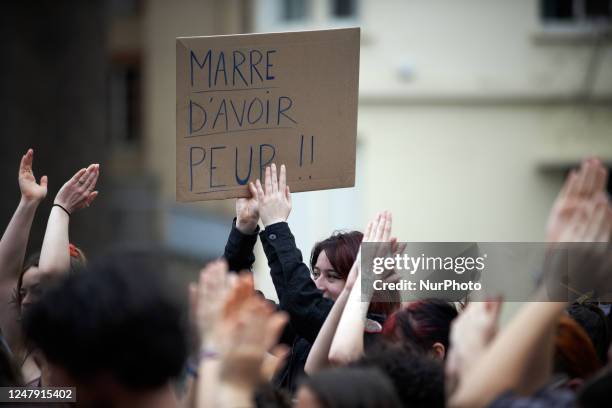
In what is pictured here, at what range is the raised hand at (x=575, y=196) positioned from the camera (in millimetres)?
2527

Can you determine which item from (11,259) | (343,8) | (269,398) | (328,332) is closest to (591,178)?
(269,398)

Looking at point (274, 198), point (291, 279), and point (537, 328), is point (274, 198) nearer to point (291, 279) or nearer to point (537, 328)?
point (291, 279)

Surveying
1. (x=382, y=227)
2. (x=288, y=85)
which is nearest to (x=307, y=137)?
(x=288, y=85)

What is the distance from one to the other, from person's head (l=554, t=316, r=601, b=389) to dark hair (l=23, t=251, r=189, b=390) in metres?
1.13

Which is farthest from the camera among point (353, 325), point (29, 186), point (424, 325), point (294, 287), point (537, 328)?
point (29, 186)

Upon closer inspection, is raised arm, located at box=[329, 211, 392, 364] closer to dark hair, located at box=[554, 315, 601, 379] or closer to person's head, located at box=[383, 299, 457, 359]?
person's head, located at box=[383, 299, 457, 359]

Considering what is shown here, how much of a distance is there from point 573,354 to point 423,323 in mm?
590

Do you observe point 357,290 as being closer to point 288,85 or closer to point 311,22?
point 288,85

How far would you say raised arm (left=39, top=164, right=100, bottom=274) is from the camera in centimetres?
375

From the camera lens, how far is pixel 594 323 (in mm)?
4051

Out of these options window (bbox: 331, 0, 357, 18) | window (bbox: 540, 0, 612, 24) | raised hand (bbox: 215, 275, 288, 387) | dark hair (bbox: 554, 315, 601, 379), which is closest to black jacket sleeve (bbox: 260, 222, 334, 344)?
dark hair (bbox: 554, 315, 601, 379)

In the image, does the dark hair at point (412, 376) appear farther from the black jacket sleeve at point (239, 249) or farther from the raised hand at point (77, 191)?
the raised hand at point (77, 191)

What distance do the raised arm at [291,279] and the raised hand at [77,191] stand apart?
60 centimetres

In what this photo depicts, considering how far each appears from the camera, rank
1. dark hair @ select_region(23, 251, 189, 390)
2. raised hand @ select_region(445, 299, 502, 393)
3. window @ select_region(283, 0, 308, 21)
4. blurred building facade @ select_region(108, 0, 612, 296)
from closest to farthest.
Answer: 1. dark hair @ select_region(23, 251, 189, 390)
2. raised hand @ select_region(445, 299, 502, 393)
3. blurred building facade @ select_region(108, 0, 612, 296)
4. window @ select_region(283, 0, 308, 21)
